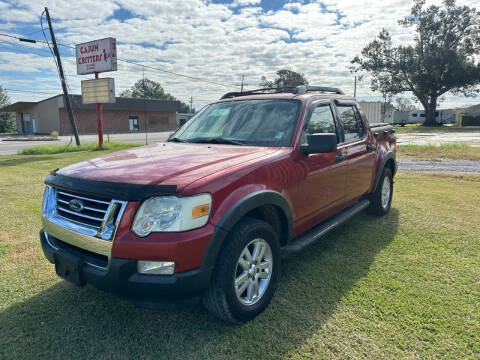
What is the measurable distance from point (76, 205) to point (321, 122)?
251 cm

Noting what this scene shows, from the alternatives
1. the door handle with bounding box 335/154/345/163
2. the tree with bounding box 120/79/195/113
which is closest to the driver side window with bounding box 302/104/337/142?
the door handle with bounding box 335/154/345/163

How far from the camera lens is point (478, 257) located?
12.2 ft

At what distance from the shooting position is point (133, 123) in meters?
52.4

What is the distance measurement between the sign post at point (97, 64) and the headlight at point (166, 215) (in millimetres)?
17966

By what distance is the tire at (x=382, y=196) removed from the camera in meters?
5.05

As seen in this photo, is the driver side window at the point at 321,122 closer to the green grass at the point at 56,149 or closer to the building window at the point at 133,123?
the green grass at the point at 56,149

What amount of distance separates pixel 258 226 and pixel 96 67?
19437mm

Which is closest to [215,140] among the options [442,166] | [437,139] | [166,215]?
[166,215]

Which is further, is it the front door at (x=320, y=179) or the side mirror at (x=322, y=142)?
the front door at (x=320, y=179)

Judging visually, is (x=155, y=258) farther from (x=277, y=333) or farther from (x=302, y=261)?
(x=302, y=261)

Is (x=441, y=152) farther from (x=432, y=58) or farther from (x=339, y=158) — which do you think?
(x=432, y=58)

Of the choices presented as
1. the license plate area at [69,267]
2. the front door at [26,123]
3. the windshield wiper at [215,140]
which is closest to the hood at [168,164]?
the windshield wiper at [215,140]

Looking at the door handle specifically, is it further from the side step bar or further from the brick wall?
the brick wall

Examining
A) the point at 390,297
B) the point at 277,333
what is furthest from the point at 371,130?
the point at 277,333
